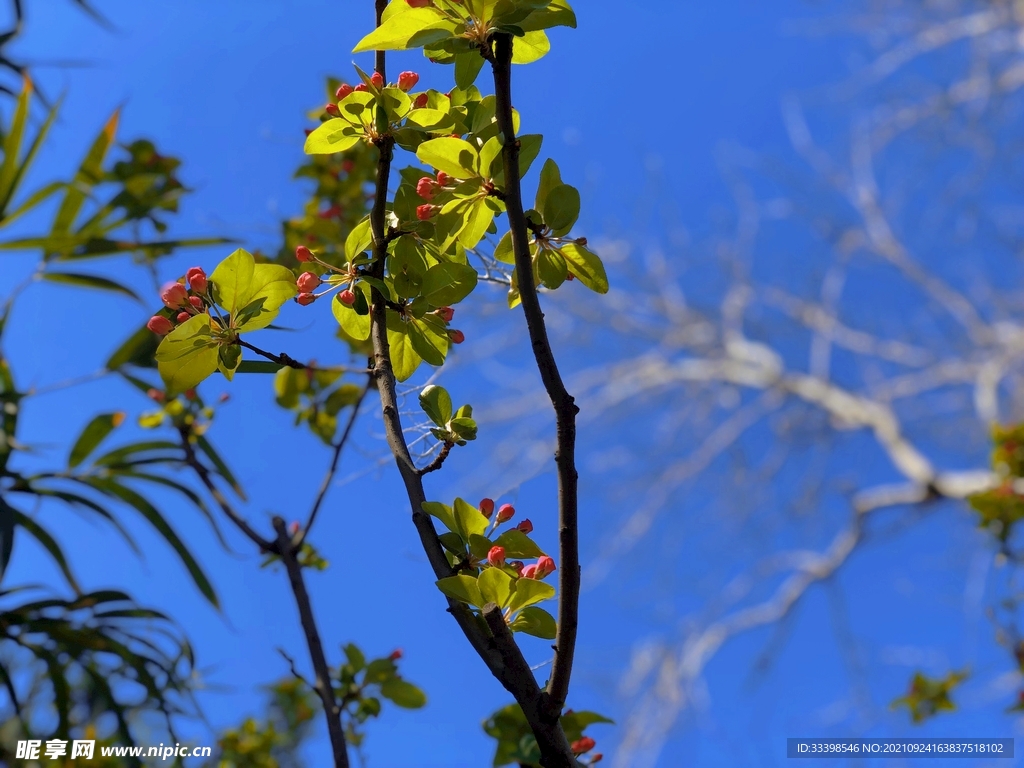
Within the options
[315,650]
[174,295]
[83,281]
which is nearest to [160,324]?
[174,295]

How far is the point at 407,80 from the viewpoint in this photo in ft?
2.15

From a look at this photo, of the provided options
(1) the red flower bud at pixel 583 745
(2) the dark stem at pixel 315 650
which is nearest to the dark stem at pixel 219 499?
(2) the dark stem at pixel 315 650

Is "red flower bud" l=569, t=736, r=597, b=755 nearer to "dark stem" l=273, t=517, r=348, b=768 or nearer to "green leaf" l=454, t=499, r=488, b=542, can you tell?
"dark stem" l=273, t=517, r=348, b=768

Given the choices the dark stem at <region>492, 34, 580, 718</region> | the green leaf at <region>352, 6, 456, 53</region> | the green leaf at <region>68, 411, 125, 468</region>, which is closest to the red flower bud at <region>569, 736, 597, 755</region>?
the dark stem at <region>492, 34, 580, 718</region>

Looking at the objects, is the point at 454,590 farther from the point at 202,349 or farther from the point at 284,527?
the point at 284,527

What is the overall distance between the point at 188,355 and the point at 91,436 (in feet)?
3.85

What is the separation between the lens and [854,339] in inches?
199

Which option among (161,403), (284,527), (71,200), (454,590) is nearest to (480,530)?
(454,590)

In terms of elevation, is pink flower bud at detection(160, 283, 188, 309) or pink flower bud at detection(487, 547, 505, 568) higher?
pink flower bud at detection(160, 283, 188, 309)

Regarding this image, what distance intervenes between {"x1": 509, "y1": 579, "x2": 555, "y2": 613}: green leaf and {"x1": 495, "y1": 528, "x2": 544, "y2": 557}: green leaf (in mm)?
45

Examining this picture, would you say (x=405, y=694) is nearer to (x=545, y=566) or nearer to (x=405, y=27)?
(x=545, y=566)

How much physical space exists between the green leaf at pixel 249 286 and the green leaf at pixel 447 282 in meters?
0.12

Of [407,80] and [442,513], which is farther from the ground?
[407,80]

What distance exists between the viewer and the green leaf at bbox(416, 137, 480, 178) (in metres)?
0.60
